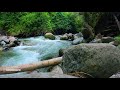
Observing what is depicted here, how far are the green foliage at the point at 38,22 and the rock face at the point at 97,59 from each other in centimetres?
37

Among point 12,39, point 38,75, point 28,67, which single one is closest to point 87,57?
point 38,75

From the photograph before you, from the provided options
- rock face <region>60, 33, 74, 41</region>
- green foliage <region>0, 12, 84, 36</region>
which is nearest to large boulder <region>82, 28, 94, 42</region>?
green foliage <region>0, 12, 84, 36</region>

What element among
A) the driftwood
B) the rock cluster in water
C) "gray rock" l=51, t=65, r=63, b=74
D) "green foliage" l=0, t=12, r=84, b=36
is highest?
"green foliage" l=0, t=12, r=84, b=36

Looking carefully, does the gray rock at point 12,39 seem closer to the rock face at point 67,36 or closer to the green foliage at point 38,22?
the green foliage at point 38,22

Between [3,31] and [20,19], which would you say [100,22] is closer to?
[20,19]

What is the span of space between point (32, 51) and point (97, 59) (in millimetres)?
1046

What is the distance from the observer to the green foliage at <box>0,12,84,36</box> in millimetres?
3506

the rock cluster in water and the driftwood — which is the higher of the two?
the rock cluster in water

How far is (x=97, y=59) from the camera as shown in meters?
3.42

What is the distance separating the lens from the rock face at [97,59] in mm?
3412

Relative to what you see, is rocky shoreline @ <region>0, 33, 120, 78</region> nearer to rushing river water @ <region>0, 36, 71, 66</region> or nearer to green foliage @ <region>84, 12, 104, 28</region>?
rushing river water @ <region>0, 36, 71, 66</region>

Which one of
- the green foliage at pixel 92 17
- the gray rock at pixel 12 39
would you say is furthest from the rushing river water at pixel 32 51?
the green foliage at pixel 92 17

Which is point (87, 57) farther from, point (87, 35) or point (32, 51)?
point (32, 51)
